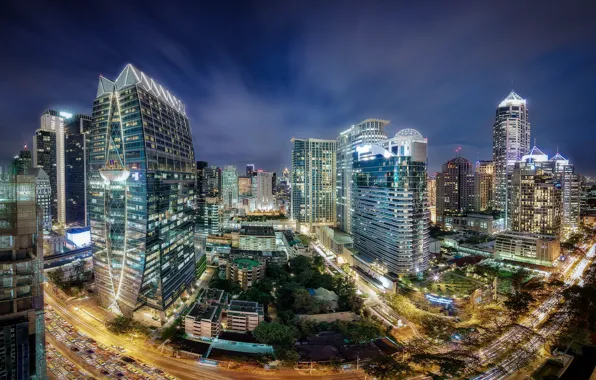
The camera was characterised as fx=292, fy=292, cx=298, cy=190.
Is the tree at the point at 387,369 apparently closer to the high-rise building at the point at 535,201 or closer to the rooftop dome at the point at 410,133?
the rooftop dome at the point at 410,133

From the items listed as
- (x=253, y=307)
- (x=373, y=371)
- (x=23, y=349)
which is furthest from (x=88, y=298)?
(x=373, y=371)

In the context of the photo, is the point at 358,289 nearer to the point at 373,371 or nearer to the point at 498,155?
the point at 373,371

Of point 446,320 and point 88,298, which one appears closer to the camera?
point 446,320

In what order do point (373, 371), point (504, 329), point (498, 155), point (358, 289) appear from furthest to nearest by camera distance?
point (498, 155)
point (358, 289)
point (504, 329)
point (373, 371)

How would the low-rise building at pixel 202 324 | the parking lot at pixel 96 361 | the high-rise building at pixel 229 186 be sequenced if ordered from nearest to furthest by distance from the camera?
the parking lot at pixel 96 361, the low-rise building at pixel 202 324, the high-rise building at pixel 229 186

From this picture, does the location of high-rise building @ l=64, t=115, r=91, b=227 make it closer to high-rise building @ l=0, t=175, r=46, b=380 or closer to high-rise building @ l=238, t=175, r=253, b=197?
high-rise building @ l=0, t=175, r=46, b=380

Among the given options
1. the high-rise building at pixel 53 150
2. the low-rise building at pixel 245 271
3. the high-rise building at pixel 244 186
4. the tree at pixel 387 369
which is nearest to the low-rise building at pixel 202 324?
the low-rise building at pixel 245 271

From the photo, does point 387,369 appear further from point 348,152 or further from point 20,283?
point 348,152
